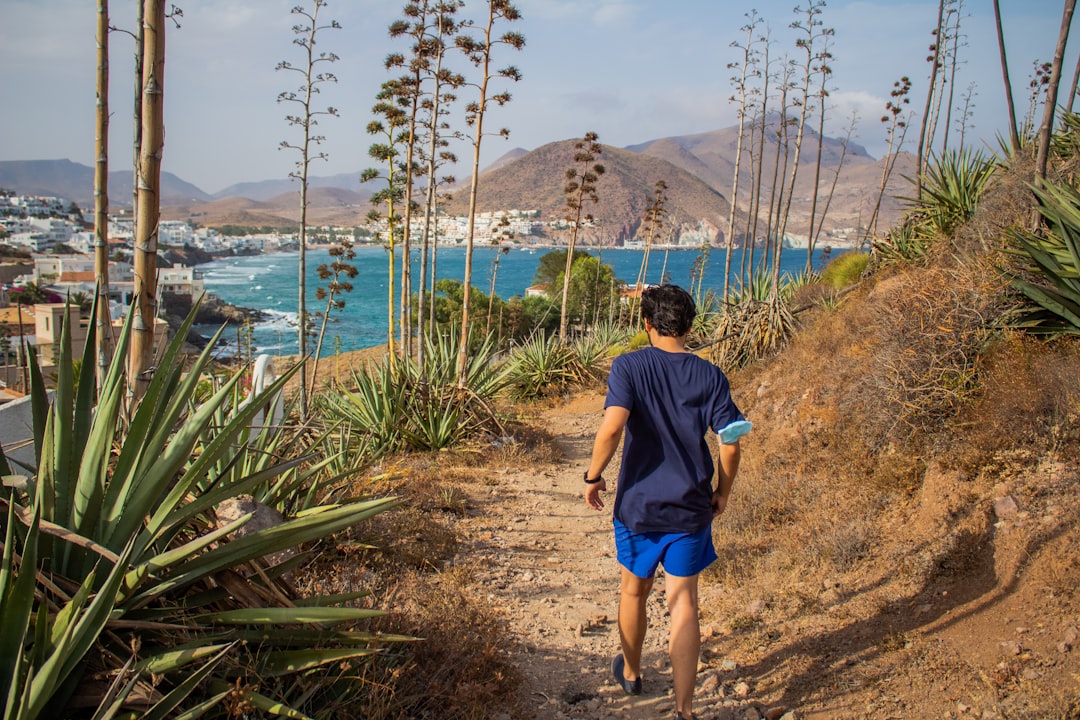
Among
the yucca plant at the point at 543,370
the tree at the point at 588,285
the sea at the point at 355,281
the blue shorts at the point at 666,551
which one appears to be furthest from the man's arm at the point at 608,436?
the sea at the point at 355,281

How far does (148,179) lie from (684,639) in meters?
2.84

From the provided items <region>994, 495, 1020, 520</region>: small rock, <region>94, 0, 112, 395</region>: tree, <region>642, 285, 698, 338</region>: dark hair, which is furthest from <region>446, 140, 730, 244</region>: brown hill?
<region>642, 285, 698, 338</region>: dark hair

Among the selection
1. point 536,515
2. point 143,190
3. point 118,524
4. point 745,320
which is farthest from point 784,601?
point 745,320

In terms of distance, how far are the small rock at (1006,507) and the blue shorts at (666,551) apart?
2.43m

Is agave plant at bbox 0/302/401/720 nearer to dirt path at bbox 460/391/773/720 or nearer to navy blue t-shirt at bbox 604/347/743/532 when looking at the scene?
navy blue t-shirt at bbox 604/347/743/532

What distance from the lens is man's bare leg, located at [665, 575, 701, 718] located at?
307 centimetres

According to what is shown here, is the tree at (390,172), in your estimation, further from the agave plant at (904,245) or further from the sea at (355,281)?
the sea at (355,281)

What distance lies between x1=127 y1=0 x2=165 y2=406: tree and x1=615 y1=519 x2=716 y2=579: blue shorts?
6.97 feet

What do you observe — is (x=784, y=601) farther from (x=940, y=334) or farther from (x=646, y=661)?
(x=940, y=334)

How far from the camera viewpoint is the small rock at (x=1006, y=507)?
453 centimetres

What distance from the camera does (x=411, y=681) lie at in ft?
9.50

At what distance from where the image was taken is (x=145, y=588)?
7.69 ft

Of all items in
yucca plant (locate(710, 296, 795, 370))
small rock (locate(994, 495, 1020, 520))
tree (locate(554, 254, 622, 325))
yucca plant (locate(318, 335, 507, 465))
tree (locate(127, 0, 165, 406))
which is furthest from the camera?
tree (locate(554, 254, 622, 325))

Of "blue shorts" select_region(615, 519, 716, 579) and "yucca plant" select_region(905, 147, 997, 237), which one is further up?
"yucca plant" select_region(905, 147, 997, 237)
